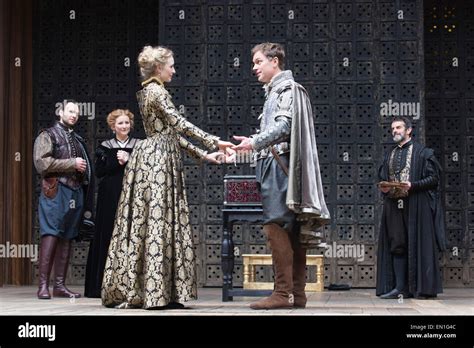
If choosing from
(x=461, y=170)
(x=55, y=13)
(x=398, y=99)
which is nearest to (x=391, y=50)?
(x=398, y=99)

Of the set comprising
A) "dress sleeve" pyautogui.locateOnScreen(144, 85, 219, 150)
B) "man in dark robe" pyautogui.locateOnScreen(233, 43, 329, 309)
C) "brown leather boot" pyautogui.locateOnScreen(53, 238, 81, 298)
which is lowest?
"brown leather boot" pyautogui.locateOnScreen(53, 238, 81, 298)

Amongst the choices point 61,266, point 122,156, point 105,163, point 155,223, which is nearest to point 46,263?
point 61,266

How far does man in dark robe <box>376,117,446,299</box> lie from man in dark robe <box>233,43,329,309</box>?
257 centimetres

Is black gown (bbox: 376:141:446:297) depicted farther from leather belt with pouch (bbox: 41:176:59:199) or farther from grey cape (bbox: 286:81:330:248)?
leather belt with pouch (bbox: 41:176:59:199)

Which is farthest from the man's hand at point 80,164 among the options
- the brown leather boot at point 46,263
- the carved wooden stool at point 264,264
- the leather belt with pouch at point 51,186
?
the carved wooden stool at point 264,264

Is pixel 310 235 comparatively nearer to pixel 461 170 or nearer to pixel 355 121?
pixel 355 121

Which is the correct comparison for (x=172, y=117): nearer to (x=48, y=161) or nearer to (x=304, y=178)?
(x=304, y=178)

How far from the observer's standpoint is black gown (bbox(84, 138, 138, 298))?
911 cm

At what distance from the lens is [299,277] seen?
23.6ft

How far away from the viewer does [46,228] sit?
351 inches

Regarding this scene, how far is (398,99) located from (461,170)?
1682 mm

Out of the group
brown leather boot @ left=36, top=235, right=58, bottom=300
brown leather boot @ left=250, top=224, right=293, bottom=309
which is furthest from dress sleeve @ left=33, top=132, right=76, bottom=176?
brown leather boot @ left=250, top=224, right=293, bottom=309

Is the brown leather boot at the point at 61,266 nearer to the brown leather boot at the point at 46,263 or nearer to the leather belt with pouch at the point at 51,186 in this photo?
the brown leather boot at the point at 46,263

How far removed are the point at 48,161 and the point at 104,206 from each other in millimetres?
790
